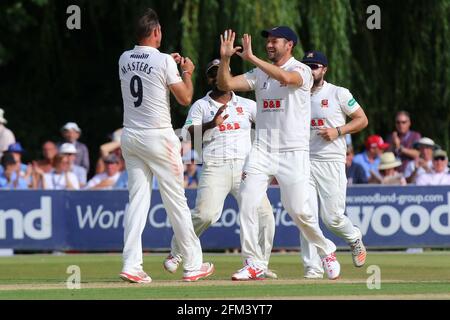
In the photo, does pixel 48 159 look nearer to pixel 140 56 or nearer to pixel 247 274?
pixel 247 274

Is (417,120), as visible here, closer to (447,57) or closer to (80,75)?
(447,57)

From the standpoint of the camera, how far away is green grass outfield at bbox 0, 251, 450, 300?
11641 mm

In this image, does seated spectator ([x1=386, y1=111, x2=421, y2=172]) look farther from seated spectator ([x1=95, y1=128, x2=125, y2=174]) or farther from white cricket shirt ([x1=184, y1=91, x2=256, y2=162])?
white cricket shirt ([x1=184, y1=91, x2=256, y2=162])

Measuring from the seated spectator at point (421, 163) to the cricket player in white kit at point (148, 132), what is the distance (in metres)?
8.97

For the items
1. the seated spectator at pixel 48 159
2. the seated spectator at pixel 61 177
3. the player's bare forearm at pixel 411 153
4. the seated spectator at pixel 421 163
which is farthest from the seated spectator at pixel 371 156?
the seated spectator at pixel 48 159

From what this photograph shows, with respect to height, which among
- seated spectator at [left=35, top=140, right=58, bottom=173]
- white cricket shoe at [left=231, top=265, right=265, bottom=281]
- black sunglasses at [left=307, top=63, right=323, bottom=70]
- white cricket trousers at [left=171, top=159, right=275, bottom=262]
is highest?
black sunglasses at [left=307, top=63, right=323, bottom=70]

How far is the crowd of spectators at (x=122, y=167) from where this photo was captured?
21000 mm

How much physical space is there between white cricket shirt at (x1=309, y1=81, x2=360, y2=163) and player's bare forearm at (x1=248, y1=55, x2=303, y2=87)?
139 cm

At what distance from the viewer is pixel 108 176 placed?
21.7 m

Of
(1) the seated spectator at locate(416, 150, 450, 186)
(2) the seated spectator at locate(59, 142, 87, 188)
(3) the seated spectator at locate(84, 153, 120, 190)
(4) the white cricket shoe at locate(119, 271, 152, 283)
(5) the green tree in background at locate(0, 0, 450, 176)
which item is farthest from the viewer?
(5) the green tree in background at locate(0, 0, 450, 176)

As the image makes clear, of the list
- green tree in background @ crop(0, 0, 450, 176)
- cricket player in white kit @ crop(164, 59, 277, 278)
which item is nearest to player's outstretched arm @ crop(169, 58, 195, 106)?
cricket player in white kit @ crop(164, 59, 277, 278)

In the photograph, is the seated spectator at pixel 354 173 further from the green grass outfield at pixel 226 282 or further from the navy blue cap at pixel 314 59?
the navy blue cap at pixel 314 59

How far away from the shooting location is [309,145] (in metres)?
14.4
